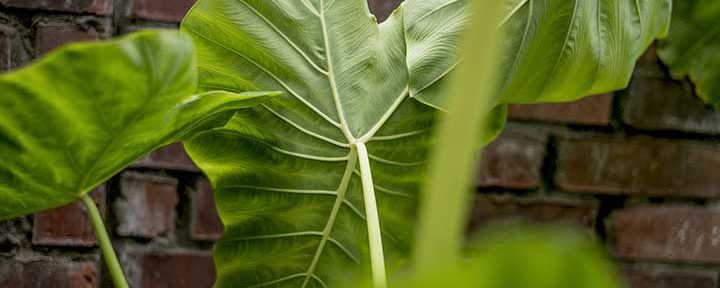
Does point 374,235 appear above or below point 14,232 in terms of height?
above

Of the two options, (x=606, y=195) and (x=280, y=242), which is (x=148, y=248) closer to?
(x=280, y=242)

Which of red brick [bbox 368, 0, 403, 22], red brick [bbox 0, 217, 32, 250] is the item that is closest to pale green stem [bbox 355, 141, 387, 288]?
red brick [bbox 368, 0, 403, 22]

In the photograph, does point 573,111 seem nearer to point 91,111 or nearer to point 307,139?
point 307,139

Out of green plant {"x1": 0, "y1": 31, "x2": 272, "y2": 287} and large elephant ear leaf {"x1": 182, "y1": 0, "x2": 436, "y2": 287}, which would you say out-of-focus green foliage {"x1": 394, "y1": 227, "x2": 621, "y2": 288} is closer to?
green plant {"x1": 0, "y1": 31, "x2": 272, "y2": 287}

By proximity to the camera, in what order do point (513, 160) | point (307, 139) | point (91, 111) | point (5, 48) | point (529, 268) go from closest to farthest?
point (529, 268) → point (91, 111) → point (307, 139) → point (5, 48) → point (513, 160)

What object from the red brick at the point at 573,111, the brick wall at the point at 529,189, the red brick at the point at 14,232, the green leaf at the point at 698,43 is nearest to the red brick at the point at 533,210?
the brick wall at the point at 529,189

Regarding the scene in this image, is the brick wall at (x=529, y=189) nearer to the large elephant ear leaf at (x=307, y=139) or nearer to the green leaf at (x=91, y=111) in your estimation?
the large elephant ear leaf at (x=307, y=139)

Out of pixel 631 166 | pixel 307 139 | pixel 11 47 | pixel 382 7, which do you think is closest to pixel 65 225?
pixel 11 47
